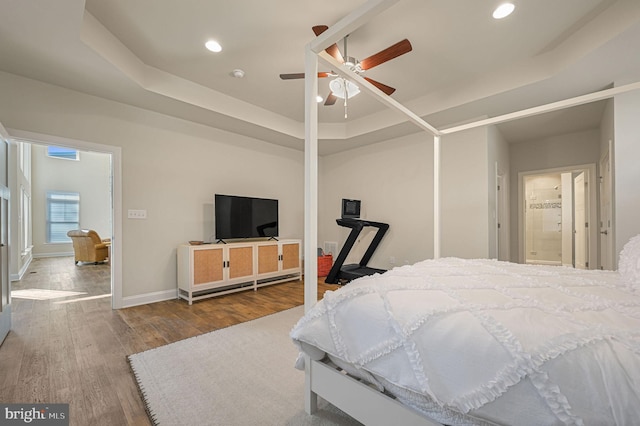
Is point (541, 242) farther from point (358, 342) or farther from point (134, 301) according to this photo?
point (134, 301)

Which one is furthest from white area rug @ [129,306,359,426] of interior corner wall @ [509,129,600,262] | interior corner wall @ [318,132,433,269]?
interior corner wall @ [509,129,600,262]

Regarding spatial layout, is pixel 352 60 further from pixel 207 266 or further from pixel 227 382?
pixel 207 266

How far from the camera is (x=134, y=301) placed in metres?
3.38

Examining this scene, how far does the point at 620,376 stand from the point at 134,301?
4.16m

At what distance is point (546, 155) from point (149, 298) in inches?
269

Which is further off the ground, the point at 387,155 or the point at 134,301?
the point at 387,155

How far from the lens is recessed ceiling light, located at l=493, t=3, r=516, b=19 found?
2138 mm

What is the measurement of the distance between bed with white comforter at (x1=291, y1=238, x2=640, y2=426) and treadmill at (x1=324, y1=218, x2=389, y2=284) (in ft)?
8.25

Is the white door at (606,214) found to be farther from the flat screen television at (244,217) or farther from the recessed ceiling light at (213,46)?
the recessed ceiling light at (213,46)

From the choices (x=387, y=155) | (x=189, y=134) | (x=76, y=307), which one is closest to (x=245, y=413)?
(x=76, y=307)

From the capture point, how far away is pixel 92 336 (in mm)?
2461

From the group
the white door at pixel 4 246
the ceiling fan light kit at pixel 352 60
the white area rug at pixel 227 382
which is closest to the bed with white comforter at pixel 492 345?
the white area rug at pixel 227 382

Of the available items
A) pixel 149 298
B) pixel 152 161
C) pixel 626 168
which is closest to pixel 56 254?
pixel 149 298

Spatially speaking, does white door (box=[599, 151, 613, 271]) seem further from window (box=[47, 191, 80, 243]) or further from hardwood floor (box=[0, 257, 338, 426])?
window (box=[47, 191, 80, 243])
